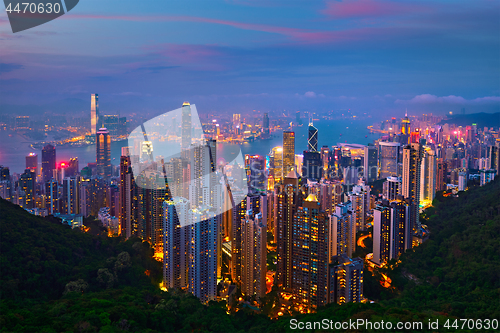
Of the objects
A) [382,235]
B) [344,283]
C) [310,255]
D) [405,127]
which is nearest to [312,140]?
[405,127]

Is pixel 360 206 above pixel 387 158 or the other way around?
the other way around

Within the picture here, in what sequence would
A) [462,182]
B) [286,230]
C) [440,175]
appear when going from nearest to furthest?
[286,230] → [462,182] → [440,175]

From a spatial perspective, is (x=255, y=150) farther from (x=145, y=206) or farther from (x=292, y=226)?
(x=292, y=226)

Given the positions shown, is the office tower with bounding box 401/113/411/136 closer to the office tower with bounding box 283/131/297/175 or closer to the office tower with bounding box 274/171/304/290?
the office tower with bounding box 283/131/297/175

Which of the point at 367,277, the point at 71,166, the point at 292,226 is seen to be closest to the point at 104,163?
the point at 71,166

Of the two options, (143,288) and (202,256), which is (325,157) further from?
(143,288)

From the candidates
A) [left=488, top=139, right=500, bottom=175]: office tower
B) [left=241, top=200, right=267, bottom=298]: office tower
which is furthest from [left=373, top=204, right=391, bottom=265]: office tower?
[left=488, top=139, right=500, bottom=175]: office tower
